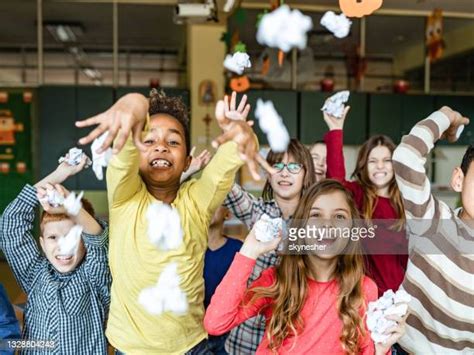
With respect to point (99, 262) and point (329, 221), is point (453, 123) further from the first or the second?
point (99, 262)

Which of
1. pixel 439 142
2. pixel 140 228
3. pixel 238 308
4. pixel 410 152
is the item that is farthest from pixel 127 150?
pixel 439 142

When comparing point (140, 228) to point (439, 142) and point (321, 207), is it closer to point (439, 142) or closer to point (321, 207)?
point (321, 207)

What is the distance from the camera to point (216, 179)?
0.77 meters

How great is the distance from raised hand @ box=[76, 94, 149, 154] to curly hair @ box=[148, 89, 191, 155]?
0.07m

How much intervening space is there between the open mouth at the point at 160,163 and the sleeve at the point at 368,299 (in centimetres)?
34

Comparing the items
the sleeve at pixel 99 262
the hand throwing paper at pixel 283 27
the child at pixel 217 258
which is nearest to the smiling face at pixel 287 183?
the child at pixel 217 258

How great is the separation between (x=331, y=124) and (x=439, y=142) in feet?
0.62

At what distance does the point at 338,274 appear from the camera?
2.78 feet

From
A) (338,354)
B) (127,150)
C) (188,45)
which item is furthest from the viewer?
(188,45)

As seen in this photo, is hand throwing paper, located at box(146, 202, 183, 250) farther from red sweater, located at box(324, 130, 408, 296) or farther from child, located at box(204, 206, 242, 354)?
red sweater, located at box(324, 130, 408, 296)

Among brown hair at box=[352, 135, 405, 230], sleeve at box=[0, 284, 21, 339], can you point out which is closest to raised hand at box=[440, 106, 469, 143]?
brown hair at box=[352, 135, 405, 230]

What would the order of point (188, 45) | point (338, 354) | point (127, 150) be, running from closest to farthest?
point (127, 150) < point (338, 354) < point (188, 45)

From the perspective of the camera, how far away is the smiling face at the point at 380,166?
1.08 m

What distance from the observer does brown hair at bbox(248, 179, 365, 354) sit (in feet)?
2.66
